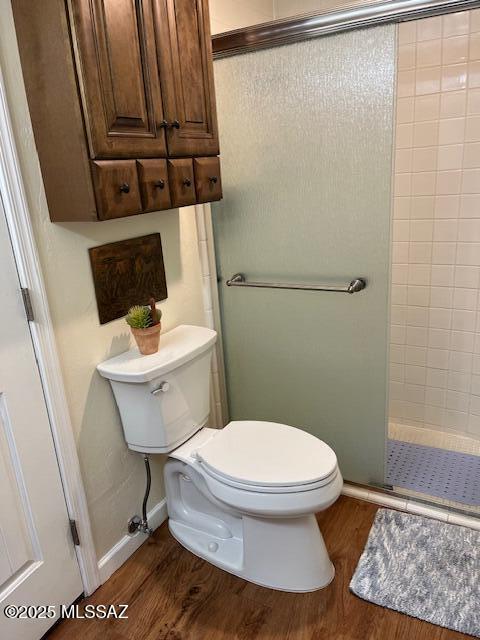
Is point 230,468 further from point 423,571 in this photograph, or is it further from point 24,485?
point 423,571

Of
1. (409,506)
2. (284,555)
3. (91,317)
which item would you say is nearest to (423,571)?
(409,506)

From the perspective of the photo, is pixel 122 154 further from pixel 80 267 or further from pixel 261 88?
pixel 261 88

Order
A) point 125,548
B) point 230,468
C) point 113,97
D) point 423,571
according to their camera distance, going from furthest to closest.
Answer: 1. point 125,548
2. point 423,571
3. point 230,468
4. point 113,97

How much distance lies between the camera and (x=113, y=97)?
1.22 metres

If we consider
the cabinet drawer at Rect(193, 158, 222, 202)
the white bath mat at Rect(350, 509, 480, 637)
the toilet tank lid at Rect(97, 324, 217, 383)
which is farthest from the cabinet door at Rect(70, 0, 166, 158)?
the white bath mat at Rect(350, 509, 480, 637)

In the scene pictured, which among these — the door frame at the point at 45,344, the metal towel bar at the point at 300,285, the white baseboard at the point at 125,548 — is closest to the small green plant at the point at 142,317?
the door frame at the point at 45,344

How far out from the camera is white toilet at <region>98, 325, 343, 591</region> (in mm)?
1413

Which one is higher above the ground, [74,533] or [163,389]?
[163,389]

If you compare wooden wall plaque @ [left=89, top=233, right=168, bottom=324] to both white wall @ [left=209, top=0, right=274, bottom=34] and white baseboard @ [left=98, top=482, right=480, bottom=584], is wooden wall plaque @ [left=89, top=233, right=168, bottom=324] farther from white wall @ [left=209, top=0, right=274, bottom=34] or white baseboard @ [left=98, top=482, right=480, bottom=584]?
white wall @ [left=209, top=0, right=274, bottom=34]

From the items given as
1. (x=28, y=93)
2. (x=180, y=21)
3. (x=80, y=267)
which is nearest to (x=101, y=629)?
(x=80, y=267)

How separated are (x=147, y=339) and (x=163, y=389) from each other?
167 mm

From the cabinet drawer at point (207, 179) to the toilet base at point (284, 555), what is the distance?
3.41ft

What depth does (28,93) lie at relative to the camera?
1.22 m

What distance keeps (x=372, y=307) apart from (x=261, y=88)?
35.0 inches
